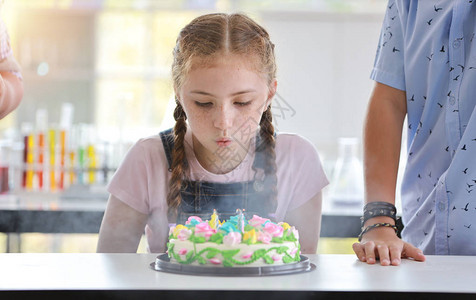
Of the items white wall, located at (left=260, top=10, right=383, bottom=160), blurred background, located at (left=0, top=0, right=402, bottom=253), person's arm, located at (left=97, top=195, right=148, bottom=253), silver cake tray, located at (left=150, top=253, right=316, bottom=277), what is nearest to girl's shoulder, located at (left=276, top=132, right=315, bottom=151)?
person's arm, located at (left=97, top=195, right=148, bottom=253)

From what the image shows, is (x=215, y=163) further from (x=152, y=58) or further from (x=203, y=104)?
(x=152, y=58)

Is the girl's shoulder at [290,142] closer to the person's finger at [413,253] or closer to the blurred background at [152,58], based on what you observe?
the person's finger at [413,253]

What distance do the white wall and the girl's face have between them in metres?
3.28

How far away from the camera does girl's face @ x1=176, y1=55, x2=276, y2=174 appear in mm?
1262

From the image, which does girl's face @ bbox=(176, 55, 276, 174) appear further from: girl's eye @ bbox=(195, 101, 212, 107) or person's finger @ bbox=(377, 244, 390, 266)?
person's finger @ bbox=(377, 244, 390, 266)

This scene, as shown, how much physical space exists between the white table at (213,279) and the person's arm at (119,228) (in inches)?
14.3

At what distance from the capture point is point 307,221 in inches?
58.5

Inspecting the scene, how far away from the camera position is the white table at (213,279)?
2.57ft

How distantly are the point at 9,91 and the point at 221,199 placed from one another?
48 centimetres

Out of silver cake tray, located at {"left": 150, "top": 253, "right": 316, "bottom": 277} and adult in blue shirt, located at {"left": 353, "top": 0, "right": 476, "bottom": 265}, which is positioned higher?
adult in blue shirt, located at {"left": 353, "top": 0, "right": 476, "bottom": 265}

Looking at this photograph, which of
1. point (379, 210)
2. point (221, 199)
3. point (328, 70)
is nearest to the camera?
point (379, 210)

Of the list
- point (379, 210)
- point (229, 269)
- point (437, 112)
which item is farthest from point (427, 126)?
point (229, 269)

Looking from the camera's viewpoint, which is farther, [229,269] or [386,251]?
[386,251]

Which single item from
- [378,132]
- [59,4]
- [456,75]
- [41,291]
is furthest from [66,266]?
[59,4]
